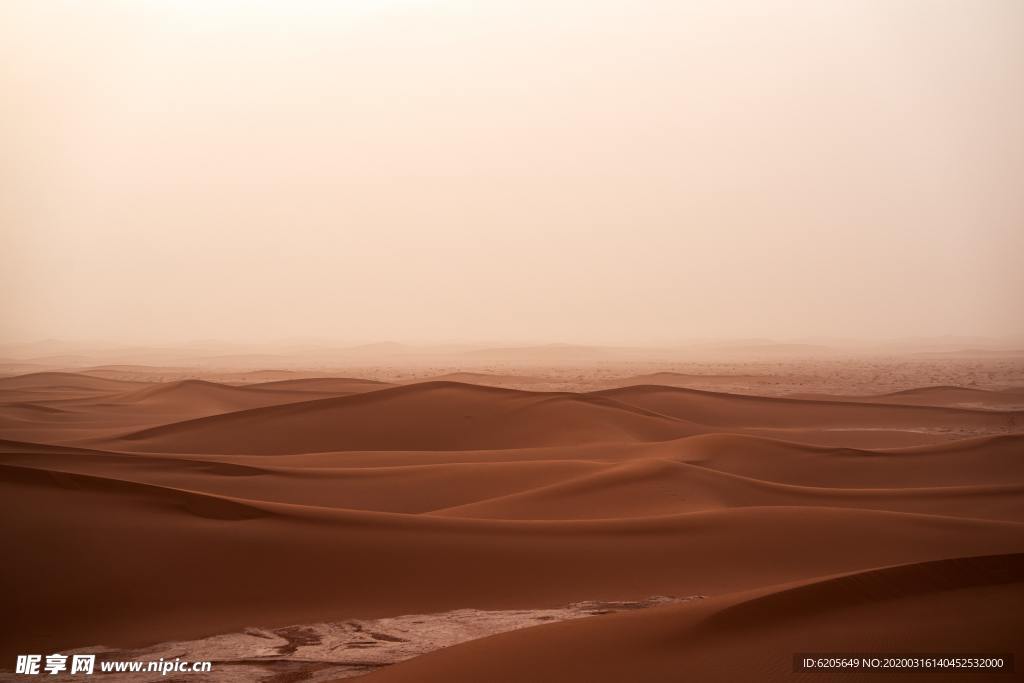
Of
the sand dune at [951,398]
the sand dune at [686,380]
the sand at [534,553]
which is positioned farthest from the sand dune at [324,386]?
the sand dune at [951,398]

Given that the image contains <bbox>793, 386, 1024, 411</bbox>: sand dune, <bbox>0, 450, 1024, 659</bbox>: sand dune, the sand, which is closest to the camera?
the sand

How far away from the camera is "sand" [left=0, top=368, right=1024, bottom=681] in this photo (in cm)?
356

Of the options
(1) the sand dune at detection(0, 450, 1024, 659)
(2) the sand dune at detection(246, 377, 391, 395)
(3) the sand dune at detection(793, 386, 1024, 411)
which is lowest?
(1) the sand dune at detection(0, 450, 1024, 659)

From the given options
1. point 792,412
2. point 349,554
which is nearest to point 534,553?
point 349,554

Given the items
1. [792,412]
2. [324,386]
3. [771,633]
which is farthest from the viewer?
[324,386]

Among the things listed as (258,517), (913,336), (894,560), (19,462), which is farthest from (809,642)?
(913,336)

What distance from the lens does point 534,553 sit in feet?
18.2

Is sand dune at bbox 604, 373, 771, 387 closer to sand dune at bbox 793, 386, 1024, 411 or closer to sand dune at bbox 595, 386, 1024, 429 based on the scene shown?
sand dune at bbox 793, 386, 1024, 411

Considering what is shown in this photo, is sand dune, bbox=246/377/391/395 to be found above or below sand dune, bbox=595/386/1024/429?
above

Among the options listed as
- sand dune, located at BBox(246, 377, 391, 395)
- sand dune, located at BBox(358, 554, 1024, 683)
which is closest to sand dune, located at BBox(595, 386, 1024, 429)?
sand dune, located at BBox(246, 377, 391, 395)

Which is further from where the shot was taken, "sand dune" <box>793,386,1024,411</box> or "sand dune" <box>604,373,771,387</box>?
"sand dune" <box>604,373,771,387</box>

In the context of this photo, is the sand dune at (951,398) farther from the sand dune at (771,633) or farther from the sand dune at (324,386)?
the sand dune at (771,633)

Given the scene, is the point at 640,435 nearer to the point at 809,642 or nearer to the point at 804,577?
the point at 804,577

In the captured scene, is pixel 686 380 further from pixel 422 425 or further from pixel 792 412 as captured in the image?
pixel 422 425
